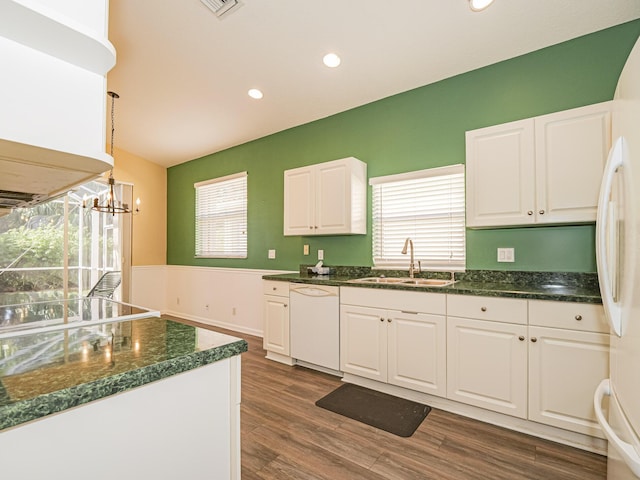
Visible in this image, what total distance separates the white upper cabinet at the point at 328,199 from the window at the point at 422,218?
7.9 inches

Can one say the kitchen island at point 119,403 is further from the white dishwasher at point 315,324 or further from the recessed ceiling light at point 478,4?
the recessed ceiling light at point 478,4

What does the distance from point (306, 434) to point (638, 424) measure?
1716mm

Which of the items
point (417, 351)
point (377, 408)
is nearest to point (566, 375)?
point (417, 351)

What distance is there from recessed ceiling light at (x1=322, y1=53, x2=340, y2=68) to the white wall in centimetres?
249

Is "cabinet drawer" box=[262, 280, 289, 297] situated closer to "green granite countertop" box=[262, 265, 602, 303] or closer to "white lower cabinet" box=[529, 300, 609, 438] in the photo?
"green granite countertop" box=[262, 265, 602, 303]

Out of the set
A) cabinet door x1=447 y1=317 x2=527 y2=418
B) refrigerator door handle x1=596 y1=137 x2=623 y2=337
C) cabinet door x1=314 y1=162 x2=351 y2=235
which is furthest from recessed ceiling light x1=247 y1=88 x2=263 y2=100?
refrigerator door handle x1=596 y1=137 x2=623 y2=337

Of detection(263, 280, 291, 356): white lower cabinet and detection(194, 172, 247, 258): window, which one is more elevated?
detection(194, 172, 247, 258): window

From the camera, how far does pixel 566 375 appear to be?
1958mm

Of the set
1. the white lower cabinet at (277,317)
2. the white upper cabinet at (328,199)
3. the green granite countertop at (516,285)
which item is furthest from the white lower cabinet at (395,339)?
the white upper cabinet at (328,199)

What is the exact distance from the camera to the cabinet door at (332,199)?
11.0ft

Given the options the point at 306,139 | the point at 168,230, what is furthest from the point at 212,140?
the point at 168,230

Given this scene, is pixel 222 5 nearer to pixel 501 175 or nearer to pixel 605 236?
pixel 501 175

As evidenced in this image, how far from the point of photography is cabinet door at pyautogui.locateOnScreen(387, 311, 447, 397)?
2412mm

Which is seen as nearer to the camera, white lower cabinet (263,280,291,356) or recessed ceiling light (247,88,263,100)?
white lower cabinet (263,280,291,356)
